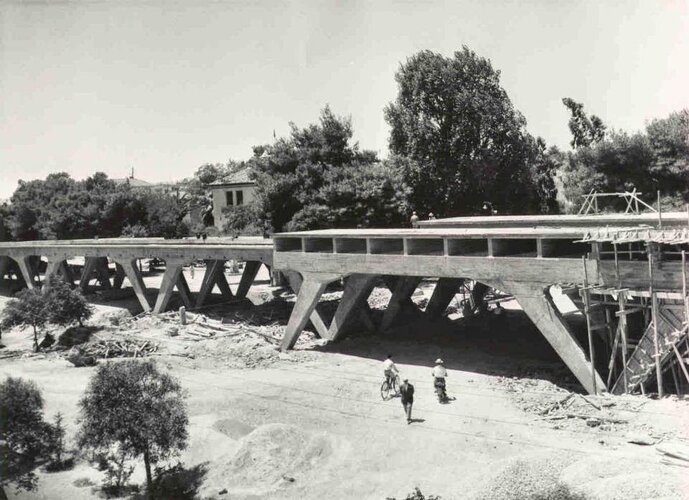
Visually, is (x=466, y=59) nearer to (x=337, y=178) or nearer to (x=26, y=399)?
(x=337, y=178)

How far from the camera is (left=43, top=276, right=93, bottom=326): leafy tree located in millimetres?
31750

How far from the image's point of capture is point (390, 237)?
22.6 m

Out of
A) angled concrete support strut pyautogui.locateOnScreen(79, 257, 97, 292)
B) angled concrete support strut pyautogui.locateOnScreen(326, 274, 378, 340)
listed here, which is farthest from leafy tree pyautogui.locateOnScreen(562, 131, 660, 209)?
angled concrete support strut pyautogui.locateOnScreen(79, 257, 97, 292)

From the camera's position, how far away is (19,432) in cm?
1717

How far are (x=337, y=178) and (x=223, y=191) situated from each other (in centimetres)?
3414

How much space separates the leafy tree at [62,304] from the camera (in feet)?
104

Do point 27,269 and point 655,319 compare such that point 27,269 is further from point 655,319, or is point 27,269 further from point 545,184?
point 655,319

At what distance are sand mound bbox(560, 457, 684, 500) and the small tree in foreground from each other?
9.84 meters

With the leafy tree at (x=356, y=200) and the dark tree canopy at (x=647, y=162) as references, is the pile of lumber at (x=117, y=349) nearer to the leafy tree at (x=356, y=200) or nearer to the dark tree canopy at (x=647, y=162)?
the leafy tree at (x=356, y=200)

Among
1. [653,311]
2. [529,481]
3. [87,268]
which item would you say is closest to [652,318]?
[653,311]

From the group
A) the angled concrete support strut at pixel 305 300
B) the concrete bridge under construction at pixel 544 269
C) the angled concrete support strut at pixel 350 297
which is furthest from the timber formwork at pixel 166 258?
the angled concrete support strut at pixel 350 297

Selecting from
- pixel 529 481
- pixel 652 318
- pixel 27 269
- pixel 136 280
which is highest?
pixel 27 269

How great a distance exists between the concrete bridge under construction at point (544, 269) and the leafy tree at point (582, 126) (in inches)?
1187

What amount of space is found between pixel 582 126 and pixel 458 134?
2051 cm
